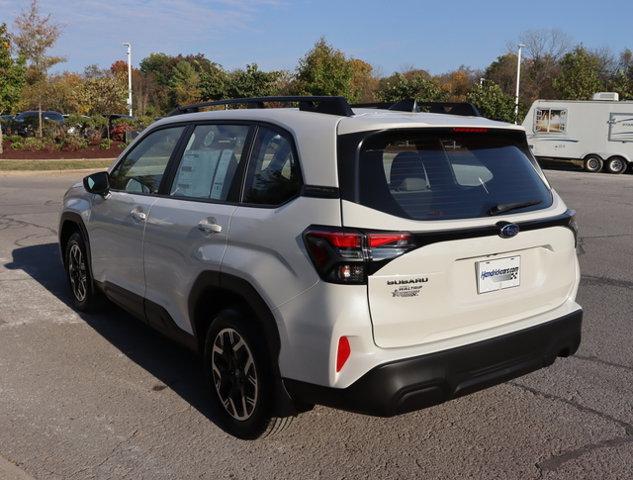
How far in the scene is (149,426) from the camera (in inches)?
144

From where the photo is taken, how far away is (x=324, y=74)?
32375mm

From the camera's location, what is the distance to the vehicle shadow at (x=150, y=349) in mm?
4199

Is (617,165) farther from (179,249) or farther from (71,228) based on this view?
(179,249)

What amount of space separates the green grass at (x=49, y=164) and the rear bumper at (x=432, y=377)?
19.3 m

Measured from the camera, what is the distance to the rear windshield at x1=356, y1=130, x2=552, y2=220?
3018mm

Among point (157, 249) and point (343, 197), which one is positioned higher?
point (343, 197)

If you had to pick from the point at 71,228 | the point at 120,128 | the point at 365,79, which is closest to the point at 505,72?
the point at 365,79

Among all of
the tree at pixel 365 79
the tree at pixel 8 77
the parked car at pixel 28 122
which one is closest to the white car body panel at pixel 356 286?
the tree at pixel 8 77

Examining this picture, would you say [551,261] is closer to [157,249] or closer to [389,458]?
[389,458]

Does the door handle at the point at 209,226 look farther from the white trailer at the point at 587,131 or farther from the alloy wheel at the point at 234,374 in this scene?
the white trailer at the point at 587,131

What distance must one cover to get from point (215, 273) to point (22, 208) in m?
10.2

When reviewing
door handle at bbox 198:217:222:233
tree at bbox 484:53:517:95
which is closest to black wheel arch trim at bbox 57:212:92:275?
door handle at bbox 198:217:222:233

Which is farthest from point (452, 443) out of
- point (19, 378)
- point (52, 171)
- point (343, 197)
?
point (52, 171)

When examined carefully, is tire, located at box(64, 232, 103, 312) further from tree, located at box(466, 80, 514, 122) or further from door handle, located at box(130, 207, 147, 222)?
tree, located at box(466, 80, 514, 122)
